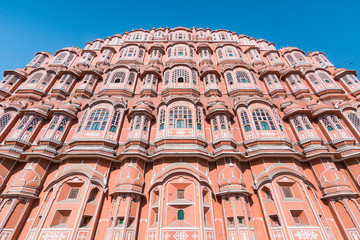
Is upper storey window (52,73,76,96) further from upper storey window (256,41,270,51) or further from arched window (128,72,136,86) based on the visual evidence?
upper storey window (256,41,270,51)

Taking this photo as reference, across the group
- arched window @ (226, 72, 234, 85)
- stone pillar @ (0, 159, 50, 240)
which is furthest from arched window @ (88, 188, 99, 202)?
arched window @ (226, 72, 234, 85)

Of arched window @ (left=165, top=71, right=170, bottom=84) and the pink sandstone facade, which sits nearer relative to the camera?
the pink sandstone facade

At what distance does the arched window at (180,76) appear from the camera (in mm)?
20484

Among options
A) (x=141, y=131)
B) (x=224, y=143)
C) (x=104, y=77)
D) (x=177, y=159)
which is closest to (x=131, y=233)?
(x=177, y=159)

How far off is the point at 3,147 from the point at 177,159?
12.8m

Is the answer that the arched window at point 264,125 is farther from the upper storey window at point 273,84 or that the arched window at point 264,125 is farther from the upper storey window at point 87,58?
the upper storey window at point 87,58

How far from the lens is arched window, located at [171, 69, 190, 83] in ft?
67.2

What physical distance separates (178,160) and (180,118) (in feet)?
12.4

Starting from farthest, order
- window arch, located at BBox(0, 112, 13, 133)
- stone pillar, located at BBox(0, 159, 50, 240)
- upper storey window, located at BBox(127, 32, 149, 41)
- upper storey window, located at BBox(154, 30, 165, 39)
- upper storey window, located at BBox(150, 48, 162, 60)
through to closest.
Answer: upper storey window, located at BBox(154, 30, 165, 39) < upper storey window, located at BBox(127, 32, 149, 41) < upper storey window, located at BBox(150, 48, 162, 60) < window arch, located at BBox(0, 112, 13, 133) < stone pillar, located at BBox(0, 159, 50, 240)

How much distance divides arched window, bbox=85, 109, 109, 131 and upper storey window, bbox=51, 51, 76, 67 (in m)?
13.9

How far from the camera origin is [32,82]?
2072 cm

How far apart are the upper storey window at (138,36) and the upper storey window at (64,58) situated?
948cm

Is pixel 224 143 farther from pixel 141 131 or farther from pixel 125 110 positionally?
pixel 125 110

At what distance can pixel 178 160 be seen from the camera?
1307 cm
